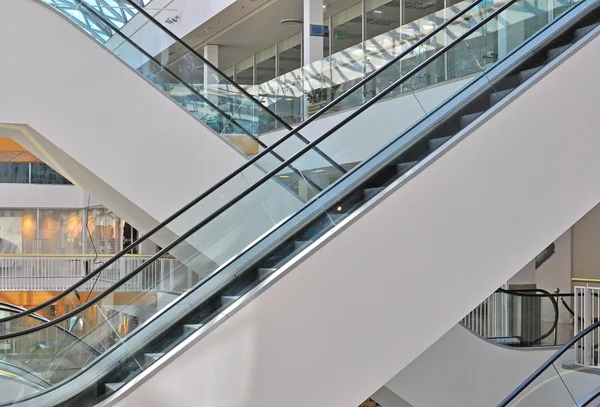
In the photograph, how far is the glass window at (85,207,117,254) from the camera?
30.7m

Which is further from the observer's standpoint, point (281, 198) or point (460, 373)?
point (460, 373)

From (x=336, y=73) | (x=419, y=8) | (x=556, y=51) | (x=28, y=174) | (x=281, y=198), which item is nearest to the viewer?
(x=281, y=198)

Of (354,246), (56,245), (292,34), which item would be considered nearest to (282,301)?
(354,246)

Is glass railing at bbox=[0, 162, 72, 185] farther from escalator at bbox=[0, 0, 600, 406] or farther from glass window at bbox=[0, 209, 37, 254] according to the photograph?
escalator at bbox=[0, 0, 600, 406]

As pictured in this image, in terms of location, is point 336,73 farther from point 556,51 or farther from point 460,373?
point 556,51

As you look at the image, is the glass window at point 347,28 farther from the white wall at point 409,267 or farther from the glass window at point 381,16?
the white wall at point 409,267

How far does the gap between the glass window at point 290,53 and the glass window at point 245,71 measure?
88.7 inches

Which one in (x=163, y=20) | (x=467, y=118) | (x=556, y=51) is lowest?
(x=467, y=118)

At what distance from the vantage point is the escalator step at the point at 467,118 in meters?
7.20

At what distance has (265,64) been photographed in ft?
80.8

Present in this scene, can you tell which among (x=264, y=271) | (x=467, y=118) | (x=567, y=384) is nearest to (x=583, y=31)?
(x=467, y=118)

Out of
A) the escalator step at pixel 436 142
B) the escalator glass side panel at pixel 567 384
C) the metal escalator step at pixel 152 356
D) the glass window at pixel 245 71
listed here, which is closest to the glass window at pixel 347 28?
the glass window at pixel 245 71

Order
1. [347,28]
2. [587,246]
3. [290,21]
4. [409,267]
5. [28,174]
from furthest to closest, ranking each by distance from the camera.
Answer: [28,174] → [347,28] → [290,21] → [587,246] → [409,267]

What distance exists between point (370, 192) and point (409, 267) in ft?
2.41
